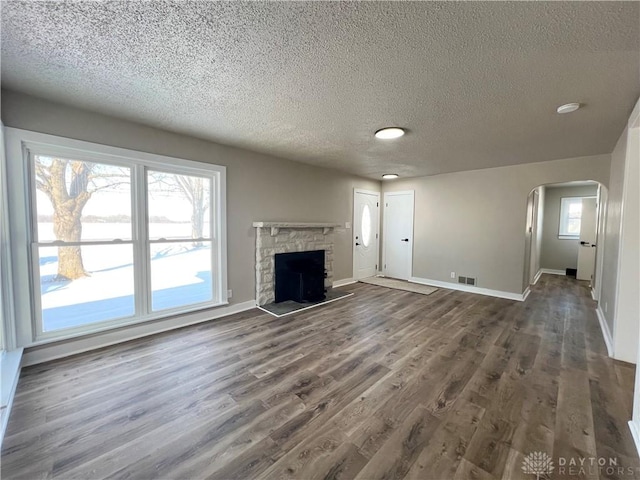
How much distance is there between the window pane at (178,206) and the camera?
3.22m

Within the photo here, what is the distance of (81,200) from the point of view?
2719mm

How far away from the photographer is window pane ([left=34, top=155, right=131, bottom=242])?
8.31 feet

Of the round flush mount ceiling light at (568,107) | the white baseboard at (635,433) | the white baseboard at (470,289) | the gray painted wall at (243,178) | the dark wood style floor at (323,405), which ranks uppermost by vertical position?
the round flush mount ceiling light at (568,107)

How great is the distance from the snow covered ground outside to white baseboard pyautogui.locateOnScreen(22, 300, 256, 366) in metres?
0.16

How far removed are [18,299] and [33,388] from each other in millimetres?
815

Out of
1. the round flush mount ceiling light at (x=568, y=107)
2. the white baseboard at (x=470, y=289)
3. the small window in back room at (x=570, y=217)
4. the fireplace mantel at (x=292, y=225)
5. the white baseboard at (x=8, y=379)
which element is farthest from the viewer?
the small window in back room at (x=570, y=217)

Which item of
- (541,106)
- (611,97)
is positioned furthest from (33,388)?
(611,97)

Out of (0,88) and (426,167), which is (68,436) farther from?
(426,167)

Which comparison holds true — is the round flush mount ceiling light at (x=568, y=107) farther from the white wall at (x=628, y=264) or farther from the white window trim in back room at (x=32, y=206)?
the white window trim in back room at (x=32, y=206)

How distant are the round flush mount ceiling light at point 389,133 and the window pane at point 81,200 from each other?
2931 millimetres

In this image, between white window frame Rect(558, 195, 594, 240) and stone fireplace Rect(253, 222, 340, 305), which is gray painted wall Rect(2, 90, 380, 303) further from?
white window frame Rect(558, 195, 594, 240)

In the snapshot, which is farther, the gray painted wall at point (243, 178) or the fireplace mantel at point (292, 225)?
the fireplace mantel at point (292, 225)

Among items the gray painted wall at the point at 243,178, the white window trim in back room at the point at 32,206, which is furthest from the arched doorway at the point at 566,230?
the white window trim in back room at the point at 32,206

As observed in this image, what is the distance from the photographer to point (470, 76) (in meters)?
1.93
